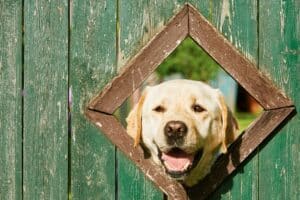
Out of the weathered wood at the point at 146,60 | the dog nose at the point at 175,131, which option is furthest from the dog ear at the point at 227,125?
the weathered wood at the point at 146,60

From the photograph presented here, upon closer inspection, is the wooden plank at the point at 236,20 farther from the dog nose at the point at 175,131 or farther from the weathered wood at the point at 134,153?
the weathered wood at the point at 134,153

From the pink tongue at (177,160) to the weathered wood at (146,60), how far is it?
1.31ft

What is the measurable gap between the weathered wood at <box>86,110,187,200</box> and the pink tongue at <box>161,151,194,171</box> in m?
0.05

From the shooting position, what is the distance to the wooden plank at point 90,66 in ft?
13.7

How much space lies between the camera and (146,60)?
163 inches

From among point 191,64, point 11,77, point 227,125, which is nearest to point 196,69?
point 191,64

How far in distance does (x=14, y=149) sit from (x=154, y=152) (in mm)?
734

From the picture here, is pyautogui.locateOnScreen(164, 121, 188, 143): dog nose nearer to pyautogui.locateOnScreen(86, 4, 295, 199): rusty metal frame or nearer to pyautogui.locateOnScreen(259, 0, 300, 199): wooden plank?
pyautogui.locateOnScreen(86, 4, 295, 199): rusty metal frame

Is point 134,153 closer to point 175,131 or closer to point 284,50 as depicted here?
point 175,131

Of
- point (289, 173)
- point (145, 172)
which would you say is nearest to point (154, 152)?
point (145, 172)

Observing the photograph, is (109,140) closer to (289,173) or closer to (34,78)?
(34,78)

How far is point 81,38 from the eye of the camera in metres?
4.19

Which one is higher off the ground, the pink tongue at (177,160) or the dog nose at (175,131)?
the dog nose at (175,131)

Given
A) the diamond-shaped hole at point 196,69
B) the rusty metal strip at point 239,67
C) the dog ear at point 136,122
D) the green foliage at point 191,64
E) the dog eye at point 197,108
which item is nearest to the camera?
the rusty metal strip at point 239,67
